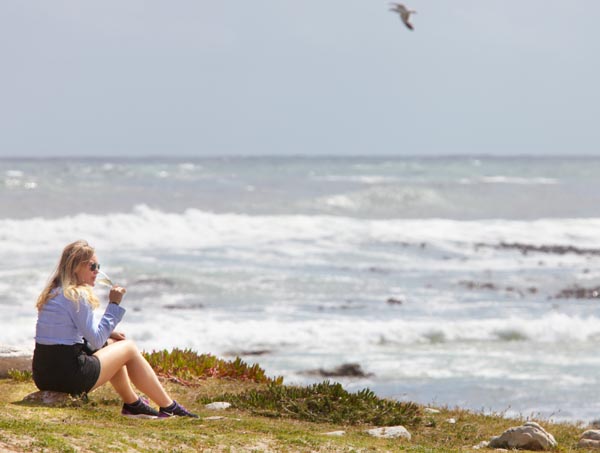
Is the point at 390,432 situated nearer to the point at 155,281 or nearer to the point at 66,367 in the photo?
the point at 66,367

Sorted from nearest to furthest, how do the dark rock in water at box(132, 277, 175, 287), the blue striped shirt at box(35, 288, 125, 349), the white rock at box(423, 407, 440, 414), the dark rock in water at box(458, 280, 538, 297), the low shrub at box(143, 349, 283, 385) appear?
1. the blue striped shirt at box(35, 288, 125, 349)
2. the white rock at box(423, 407, 440, 414)
3. the low shrub at box(143, 349, 283, 385)
4. the dark rock in water at box(132, 277, 175, 287)
5. the dark rock in water at box(458, 280, 538, 297)

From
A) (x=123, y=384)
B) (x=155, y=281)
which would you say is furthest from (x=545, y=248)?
(x=123, y=384)

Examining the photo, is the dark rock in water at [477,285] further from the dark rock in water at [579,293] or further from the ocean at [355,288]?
the dark rock in water at [579,293]

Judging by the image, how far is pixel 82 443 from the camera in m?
7.06

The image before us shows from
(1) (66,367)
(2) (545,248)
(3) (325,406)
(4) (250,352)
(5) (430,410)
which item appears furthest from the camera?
(2) (545,248)

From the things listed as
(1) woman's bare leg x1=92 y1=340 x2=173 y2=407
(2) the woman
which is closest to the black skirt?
(2) the woman

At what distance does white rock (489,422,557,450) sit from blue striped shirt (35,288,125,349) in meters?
3.74

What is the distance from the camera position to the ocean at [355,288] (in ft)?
52.8

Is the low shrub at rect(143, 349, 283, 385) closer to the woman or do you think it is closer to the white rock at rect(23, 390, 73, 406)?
the woman

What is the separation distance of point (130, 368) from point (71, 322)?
36.0 inches

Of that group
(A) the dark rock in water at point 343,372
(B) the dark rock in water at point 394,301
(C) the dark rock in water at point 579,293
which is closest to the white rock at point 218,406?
(A) the dark rock in water at point 343,372

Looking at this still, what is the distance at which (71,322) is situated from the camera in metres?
8.55

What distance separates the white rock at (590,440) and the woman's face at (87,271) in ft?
16.8

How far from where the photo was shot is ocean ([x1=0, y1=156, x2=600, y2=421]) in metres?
16.1
